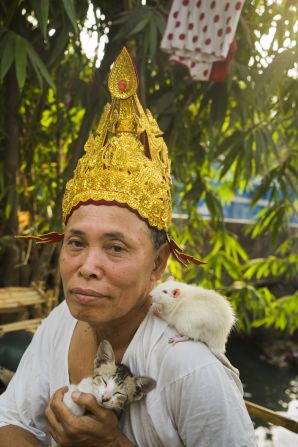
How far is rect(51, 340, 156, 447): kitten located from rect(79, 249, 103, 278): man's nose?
0.70ft

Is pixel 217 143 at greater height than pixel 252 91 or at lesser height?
lesser

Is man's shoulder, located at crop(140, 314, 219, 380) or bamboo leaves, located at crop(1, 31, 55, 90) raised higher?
bamboo leaves, located at crop(1, 31, 55, 90)

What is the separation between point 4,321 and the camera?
3.62 m

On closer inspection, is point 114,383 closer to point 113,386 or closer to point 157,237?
point 113,386

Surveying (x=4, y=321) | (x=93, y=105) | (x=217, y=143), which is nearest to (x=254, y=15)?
(x=217, y=143)

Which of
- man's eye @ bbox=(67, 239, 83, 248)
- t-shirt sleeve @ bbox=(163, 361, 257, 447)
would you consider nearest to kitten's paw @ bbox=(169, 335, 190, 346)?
t-shirt sleeve @ bbox=(163, 361, 257, 447)

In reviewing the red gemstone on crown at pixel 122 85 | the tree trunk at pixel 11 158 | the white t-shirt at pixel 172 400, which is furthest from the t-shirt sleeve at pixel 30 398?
the tree trunk at pixel 11 158

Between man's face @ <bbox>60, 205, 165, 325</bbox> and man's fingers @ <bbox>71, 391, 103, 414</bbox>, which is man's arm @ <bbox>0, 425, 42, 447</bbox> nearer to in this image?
man's fingers @ <bbox>71, 391, 103, 414</bbox>

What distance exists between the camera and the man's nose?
1.26 meters

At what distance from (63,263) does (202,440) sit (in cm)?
55

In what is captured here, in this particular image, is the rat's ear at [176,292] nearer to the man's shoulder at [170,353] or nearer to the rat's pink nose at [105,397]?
the man's shoulder at [170,353]

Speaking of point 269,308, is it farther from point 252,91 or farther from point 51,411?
point 51,411

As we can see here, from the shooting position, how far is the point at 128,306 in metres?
1.32

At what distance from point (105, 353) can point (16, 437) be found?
37cm
